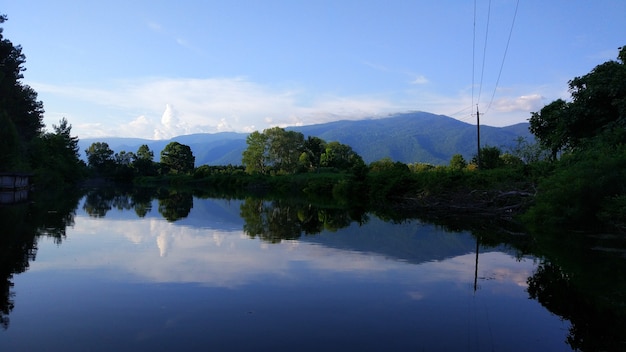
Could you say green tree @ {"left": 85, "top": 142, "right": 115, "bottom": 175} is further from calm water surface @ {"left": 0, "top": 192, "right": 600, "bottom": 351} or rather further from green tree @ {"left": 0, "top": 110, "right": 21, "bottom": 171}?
calm water surface @ {"left": 0, "top": 192, "right": 600, "bottom": 351}

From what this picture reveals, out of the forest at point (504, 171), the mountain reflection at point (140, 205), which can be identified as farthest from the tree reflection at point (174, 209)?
the forest at point (504, 171)

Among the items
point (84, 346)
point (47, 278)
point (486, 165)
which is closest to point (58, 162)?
point (486, 165)

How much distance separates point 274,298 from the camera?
859 centimetres

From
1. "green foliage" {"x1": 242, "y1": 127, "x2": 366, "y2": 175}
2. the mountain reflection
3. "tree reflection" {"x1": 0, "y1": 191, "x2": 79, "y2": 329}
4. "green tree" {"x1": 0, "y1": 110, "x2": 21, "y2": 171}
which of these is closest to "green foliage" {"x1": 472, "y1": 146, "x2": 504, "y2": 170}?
the mountain reflection

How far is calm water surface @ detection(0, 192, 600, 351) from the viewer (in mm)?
6430

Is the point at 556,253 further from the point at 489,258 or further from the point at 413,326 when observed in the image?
the point at 413,326

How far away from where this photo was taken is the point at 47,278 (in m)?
9.84

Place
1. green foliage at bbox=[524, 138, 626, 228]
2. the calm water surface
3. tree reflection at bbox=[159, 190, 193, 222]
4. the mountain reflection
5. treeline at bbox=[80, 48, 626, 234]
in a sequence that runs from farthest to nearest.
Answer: the mountain reflection, tree reflection at bbox=[159, 190, 193, 222], treeline at bbox=[80, 48, 626, 234], green foliage at bbox=[524, 138, 626, 228], the calm water surface

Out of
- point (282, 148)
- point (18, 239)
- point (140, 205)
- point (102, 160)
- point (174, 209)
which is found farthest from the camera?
point (102, 160)

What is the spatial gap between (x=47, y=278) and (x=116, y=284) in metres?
1.63

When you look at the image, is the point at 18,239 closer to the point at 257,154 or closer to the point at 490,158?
the point at 490,158

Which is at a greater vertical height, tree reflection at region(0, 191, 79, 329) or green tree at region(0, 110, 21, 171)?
green tree at region(0, 110, 21, 171)

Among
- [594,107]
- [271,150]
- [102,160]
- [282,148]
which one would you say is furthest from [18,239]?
[102,160]

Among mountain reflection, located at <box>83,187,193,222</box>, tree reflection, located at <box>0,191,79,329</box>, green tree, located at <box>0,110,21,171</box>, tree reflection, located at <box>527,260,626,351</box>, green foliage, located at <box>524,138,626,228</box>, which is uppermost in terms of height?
green tree, located at <box>0,110,21,171</box>
